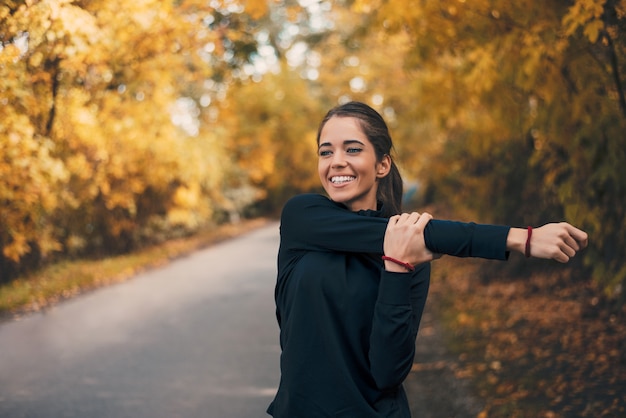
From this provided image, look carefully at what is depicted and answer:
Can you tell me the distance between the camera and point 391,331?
1.82 meters

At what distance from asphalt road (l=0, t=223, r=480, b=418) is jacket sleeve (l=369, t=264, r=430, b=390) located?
12.5ft

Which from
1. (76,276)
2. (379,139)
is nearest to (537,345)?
(379,139)

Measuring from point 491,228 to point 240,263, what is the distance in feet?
47.1

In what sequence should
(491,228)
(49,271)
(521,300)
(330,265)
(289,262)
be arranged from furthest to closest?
(49,271)
(521,300)
(289,262)
(330,265)
(491,228)

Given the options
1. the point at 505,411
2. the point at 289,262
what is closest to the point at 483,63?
the point at 505,411

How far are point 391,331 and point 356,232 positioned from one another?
30cm

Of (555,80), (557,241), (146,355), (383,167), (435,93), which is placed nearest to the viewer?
(557,241)

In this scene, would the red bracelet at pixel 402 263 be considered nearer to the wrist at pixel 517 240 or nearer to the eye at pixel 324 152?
the wrist at pixel 517 240

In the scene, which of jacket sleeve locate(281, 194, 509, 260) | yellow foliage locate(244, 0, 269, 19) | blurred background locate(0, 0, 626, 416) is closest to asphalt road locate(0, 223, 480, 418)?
blurred background locate(0, 0, 626, 416)

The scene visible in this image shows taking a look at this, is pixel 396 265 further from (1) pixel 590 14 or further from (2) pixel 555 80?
(2) pixel 555 80

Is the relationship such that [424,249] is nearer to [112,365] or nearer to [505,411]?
[505,411]

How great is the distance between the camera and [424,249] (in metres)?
1.84

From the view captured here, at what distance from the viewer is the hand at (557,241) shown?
5.50 feet

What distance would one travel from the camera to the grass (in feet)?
28.7
